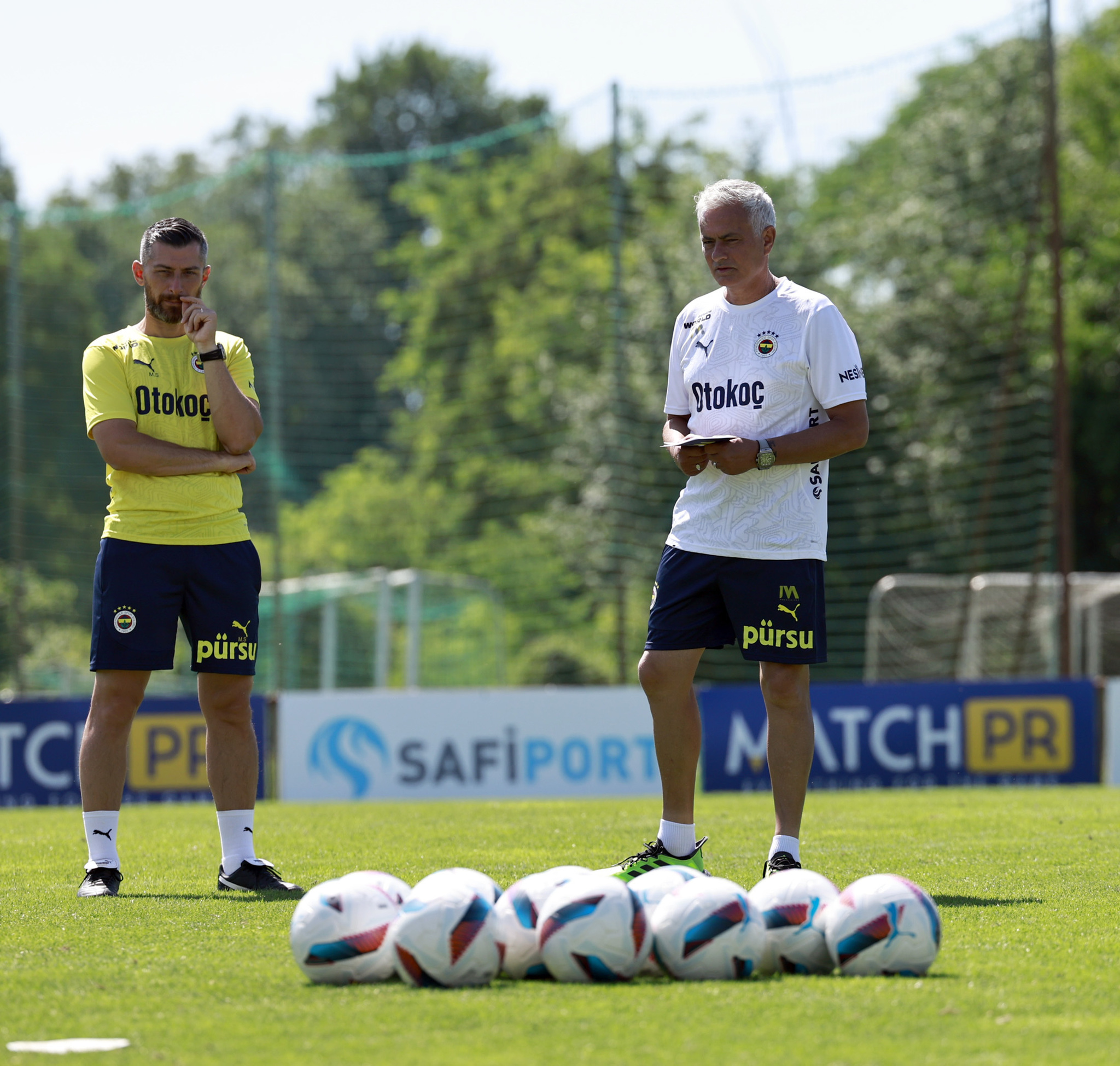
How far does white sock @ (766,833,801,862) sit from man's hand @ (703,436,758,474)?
1.09 m

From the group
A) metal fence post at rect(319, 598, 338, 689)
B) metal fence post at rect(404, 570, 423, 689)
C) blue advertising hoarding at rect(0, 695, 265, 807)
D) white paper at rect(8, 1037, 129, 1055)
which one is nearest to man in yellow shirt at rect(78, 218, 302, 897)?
white paper at rect(8, 1037, 129, 1055)

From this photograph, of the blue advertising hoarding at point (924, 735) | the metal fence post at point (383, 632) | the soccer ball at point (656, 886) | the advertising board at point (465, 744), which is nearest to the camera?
the soccer ball at point (656, 886)

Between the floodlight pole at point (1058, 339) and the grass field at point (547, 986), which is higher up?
the floodlight pole at point (1058, 339)

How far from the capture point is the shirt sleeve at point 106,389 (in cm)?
509

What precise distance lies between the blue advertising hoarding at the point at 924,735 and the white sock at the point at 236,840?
7.38m

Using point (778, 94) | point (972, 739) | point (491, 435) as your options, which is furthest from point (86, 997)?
point (491, 435)

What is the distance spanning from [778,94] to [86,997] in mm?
16629

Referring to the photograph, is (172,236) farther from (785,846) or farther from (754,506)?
(785,846)

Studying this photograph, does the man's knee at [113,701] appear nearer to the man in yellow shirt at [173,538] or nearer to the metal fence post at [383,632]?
the man in yellow shirt at [173,538]

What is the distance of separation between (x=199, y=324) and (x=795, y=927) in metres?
2.75

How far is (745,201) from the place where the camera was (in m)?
4.88

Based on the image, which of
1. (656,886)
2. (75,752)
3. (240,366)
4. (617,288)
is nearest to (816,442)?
(656,886)

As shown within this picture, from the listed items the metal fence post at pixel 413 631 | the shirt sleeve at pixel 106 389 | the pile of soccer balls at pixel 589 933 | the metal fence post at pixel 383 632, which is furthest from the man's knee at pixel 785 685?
the metal fence post at pixel 413 631

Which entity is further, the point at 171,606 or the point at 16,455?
the point at 16,455
